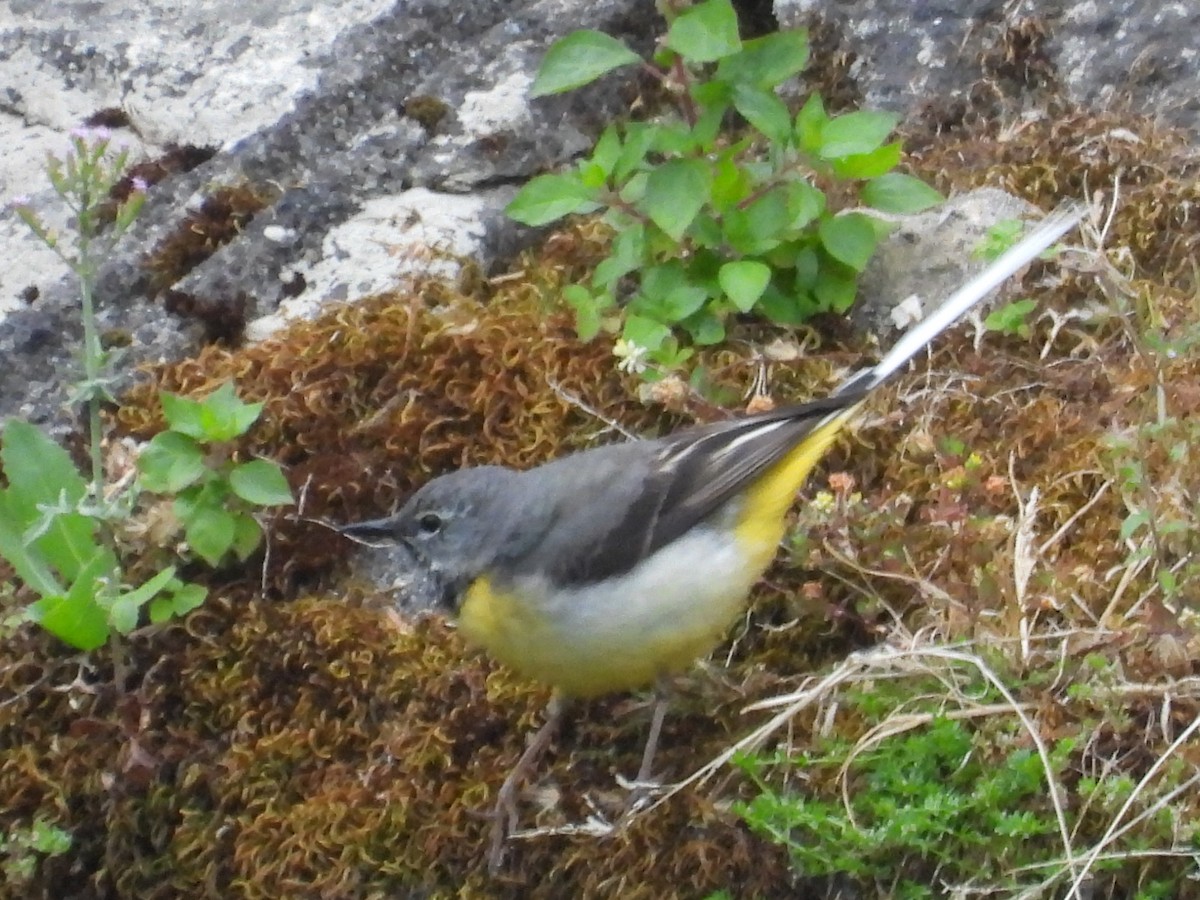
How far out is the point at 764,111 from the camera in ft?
12.9

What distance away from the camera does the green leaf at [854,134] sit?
396 centimetres

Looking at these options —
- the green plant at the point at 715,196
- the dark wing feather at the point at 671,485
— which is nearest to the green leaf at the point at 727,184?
the green plant at the point at 715,196

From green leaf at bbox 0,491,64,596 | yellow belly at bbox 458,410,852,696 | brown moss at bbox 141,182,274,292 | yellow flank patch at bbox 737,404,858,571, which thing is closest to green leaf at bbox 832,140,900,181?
yellow flank patch at bbox 737,404,858,571

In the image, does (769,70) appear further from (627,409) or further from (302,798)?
(302,798)

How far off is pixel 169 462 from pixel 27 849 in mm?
988

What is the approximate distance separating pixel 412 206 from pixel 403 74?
0.62 meters

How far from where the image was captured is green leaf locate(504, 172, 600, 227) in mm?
4070

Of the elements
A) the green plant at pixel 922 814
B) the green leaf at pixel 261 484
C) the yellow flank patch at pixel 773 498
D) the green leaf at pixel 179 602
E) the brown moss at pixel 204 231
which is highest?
the brown moss at pixel 204 231

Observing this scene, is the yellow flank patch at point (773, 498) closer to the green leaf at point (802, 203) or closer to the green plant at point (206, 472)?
the green leaf at point (802, 203)

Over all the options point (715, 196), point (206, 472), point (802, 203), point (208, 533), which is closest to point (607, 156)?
point (715, 196)

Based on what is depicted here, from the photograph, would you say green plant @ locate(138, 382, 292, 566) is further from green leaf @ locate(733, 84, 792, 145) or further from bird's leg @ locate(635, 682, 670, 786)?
green leaf @ locate(733, 84, 792, 145)

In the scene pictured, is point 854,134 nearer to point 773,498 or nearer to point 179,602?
point 773,498

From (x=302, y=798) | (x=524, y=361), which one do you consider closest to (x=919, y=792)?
(x=302, y=798)

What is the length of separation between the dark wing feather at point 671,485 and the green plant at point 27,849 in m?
1.30
